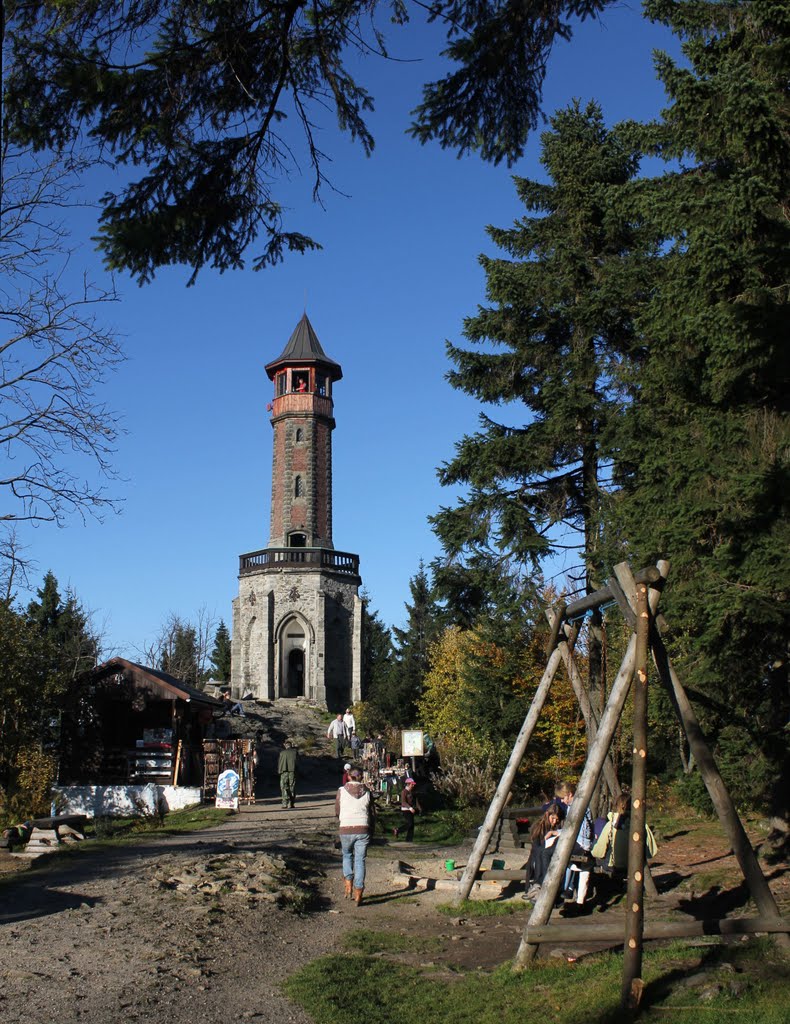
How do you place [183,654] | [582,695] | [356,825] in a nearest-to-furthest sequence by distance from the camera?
[356,825]
[582,695]
[183,654]

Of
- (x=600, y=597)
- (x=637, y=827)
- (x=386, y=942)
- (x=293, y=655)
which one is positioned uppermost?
(x=293, y=655)

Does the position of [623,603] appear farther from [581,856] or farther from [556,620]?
[581,856]

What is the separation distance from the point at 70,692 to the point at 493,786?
1071cm

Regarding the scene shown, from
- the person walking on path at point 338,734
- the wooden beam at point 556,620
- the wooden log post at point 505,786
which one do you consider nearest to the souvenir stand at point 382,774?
the person walking on path at point 338,734

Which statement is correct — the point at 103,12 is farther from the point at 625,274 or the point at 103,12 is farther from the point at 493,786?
the point at 493,786

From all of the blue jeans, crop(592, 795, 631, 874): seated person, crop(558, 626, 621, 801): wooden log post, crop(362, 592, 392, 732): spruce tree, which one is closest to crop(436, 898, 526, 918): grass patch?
the blue jeans

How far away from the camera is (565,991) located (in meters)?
6.83

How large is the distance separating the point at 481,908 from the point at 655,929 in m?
3.57

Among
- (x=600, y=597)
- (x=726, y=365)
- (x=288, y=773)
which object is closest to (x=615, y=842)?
(x=600, y=597)

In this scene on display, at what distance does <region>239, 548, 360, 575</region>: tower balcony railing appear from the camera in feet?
160

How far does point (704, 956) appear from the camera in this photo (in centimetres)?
737

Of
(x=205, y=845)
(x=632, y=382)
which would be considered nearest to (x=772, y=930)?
(x=205, y=845)

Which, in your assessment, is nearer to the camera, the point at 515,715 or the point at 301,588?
the point at 515,715

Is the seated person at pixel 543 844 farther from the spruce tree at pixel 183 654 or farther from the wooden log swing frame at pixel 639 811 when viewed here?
the spruce tree at pixel 183 654
